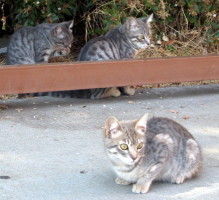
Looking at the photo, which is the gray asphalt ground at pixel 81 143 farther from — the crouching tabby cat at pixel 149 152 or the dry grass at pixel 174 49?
the dry grass at pixel 174 49

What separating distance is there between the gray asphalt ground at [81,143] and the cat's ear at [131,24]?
0.91 m

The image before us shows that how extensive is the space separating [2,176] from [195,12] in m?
4.89

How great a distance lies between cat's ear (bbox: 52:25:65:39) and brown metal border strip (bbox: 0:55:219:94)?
5.27 feet

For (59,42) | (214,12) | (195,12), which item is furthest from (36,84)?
(214,12)

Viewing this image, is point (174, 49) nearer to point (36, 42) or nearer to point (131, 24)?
point (131, 24)

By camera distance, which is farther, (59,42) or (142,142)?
(59,42)

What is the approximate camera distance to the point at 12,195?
372cm

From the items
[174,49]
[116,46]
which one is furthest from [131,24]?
[174,49]

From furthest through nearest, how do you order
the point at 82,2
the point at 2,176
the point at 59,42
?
the point at 82,2 < the point at 59,42 < the point at 2,176

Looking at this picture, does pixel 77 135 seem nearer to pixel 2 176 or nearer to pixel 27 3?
pixel 2 176

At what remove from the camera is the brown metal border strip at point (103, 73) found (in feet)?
19.3

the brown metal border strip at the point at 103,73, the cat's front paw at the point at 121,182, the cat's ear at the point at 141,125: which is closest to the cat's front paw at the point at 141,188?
the cat's front paw at the point at 121,182

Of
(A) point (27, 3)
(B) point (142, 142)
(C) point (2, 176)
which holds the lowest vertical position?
(C) point (2, 176)

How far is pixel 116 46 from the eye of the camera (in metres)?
7.14
